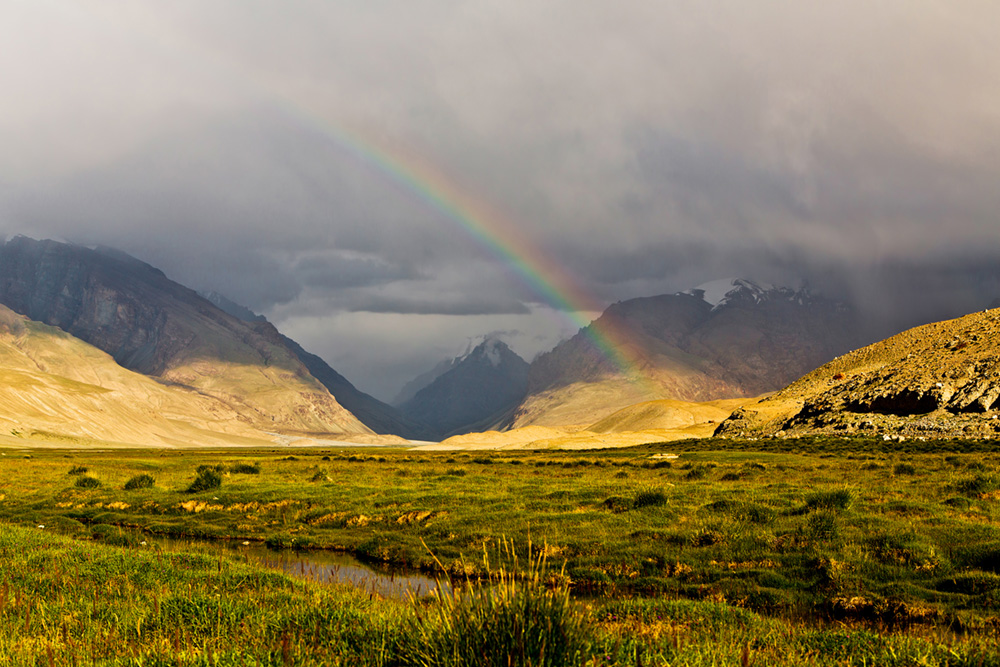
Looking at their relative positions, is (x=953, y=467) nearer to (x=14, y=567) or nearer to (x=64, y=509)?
(x=14, y=567)

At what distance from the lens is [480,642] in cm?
716

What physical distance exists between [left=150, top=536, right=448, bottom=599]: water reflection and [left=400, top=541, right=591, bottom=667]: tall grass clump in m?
9.24

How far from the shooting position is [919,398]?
96.1m

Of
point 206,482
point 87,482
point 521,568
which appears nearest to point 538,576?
point 521,568

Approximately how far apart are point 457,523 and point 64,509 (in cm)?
2251

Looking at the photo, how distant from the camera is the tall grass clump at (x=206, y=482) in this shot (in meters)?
40.1

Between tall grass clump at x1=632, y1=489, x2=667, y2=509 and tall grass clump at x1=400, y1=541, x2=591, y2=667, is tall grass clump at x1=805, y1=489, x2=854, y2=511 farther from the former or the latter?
tall grass clump at x1=400, y1=541, x2=591, y2=667

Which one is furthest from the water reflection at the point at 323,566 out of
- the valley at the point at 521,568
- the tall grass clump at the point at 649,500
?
the tall grass clump at the point at 649,500

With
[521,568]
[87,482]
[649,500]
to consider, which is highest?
[521,568]

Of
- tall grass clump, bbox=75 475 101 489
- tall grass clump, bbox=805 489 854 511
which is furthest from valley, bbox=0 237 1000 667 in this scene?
tall grass clump, bbox=75 475 101 489

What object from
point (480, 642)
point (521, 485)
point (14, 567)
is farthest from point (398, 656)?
point (521, 485)

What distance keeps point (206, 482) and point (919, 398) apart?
98.0 metres

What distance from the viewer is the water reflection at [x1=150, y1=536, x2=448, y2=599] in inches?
715

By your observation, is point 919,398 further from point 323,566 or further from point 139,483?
point 139,483
